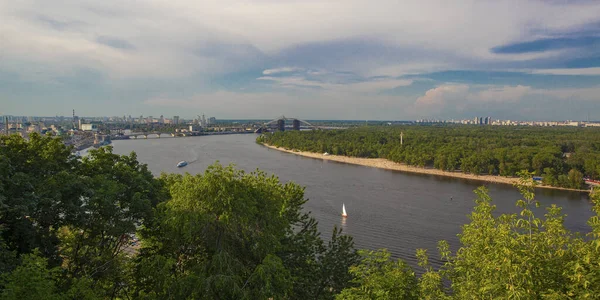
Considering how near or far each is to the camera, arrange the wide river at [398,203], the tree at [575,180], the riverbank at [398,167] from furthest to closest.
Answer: the riverbank at [398,167] < the tree at [575,180] < the wide river at [398,203]

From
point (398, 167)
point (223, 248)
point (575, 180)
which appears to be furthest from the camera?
point (398, 167)

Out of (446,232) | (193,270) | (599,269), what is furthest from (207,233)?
(446,232)

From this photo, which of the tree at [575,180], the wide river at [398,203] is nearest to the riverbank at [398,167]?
the tree at [575,180]

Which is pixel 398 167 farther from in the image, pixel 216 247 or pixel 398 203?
pixel 216 247

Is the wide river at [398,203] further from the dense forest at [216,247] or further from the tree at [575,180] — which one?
the dense forest at [216,247]

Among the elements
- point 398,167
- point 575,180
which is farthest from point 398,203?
point 398,167

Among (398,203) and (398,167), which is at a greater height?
(398,167)

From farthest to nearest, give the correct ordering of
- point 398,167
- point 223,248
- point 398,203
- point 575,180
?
point 398,167
point 575,180
point 398,203
point 223,248

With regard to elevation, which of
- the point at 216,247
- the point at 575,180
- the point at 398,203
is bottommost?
the point at 398,203
